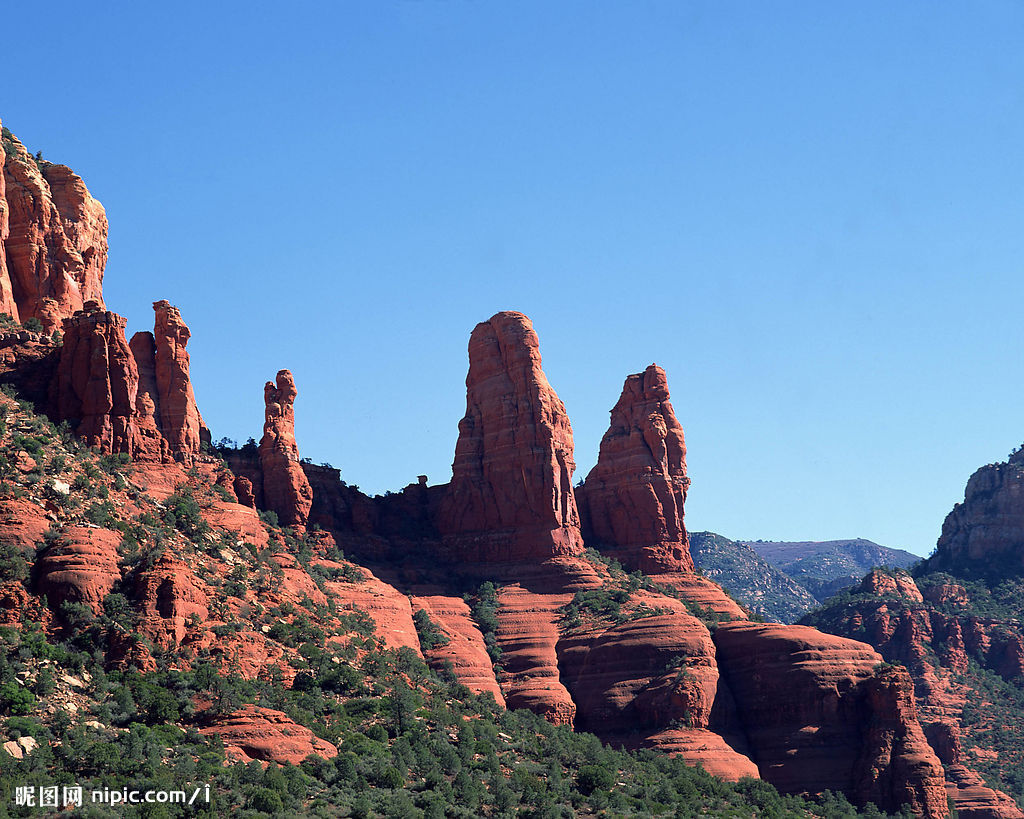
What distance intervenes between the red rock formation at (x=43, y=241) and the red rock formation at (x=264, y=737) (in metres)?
46.5

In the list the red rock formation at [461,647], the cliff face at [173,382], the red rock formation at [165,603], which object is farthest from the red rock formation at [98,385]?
the red rock formation at [461,647]

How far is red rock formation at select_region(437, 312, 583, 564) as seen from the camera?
133375 millimetres

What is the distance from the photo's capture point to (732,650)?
4813 inches

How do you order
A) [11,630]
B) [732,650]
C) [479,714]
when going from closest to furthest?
[11,630], [479,714], [732,650]

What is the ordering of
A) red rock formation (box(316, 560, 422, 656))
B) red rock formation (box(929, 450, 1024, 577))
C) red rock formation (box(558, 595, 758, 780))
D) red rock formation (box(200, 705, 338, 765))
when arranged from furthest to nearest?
red rock formation (box(929, 450, 1024, 577))
red rock formation (box(316, 560, 422, 656))
red rock formation (box(558, 595, 758, 780))
red rock formation (box(200, 705, 338, 765))

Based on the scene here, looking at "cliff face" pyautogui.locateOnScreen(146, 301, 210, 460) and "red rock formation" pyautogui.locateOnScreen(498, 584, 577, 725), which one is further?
"cliff face" pyautogui.locateOnScreen(146, 301, 210, 460)

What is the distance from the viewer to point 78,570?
8594 centimetres

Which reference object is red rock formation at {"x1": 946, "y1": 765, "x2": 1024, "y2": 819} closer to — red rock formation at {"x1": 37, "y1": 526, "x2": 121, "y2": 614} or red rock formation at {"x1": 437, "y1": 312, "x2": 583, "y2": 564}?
red rock formation at {"x1": 437, "y1": 312, "x2": 583, "y2": 564}

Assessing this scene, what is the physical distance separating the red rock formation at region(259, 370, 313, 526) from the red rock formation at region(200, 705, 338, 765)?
41.6m

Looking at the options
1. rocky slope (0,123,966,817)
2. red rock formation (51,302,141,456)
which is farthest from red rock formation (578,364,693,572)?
red rock formation (51,302,141,456)

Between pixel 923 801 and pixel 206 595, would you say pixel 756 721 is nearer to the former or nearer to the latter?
pixel 923 801

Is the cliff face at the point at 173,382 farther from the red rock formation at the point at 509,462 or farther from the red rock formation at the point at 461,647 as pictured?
the red rock formation at the point at 509,462

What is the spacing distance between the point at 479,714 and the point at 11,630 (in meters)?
35.0

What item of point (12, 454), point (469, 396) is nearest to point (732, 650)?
point (469, 396)
